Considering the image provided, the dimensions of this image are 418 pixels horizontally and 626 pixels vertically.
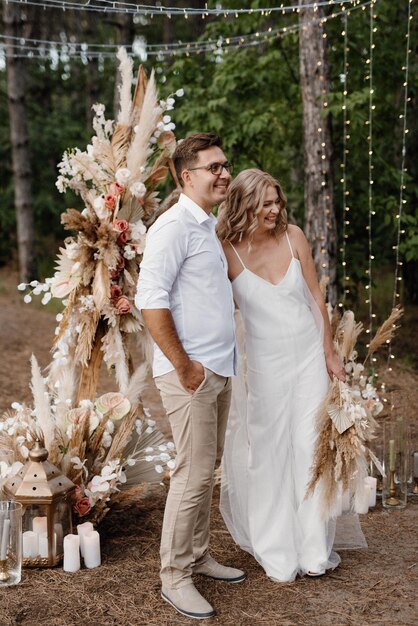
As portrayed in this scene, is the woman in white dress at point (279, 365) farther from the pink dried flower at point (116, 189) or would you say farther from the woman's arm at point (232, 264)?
the pink dried flower at point (116, 189)

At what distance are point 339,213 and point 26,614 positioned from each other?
20.2 feet

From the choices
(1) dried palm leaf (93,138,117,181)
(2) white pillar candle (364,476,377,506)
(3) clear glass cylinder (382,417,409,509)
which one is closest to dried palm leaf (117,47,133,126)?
(1) dried palm leaf (93,138,117,181)

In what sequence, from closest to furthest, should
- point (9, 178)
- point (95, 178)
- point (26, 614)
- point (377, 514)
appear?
point (26, 614) < point (95, 178) < point (377, 514) < point (9, 178)

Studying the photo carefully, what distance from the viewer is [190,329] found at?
3.17 metres

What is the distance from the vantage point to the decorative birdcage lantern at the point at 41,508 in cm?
381

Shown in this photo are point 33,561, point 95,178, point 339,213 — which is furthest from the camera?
point 339,213

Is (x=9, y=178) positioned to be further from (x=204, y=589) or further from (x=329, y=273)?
(x=204, y=589)

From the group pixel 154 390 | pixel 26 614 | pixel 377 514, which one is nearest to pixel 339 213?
pixel 154 390

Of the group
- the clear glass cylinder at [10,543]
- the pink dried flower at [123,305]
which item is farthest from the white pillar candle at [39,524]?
the pink dried flower at [123,305]

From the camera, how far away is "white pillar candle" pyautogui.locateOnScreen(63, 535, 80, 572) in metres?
3.79

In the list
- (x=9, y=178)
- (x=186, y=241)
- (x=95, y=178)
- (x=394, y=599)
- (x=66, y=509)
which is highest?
(x=9, y=178)

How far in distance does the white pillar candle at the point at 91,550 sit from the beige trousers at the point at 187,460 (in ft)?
1.89

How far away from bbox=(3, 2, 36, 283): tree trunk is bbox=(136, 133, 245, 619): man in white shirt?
1099 centimetres

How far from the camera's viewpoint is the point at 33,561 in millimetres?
3836
